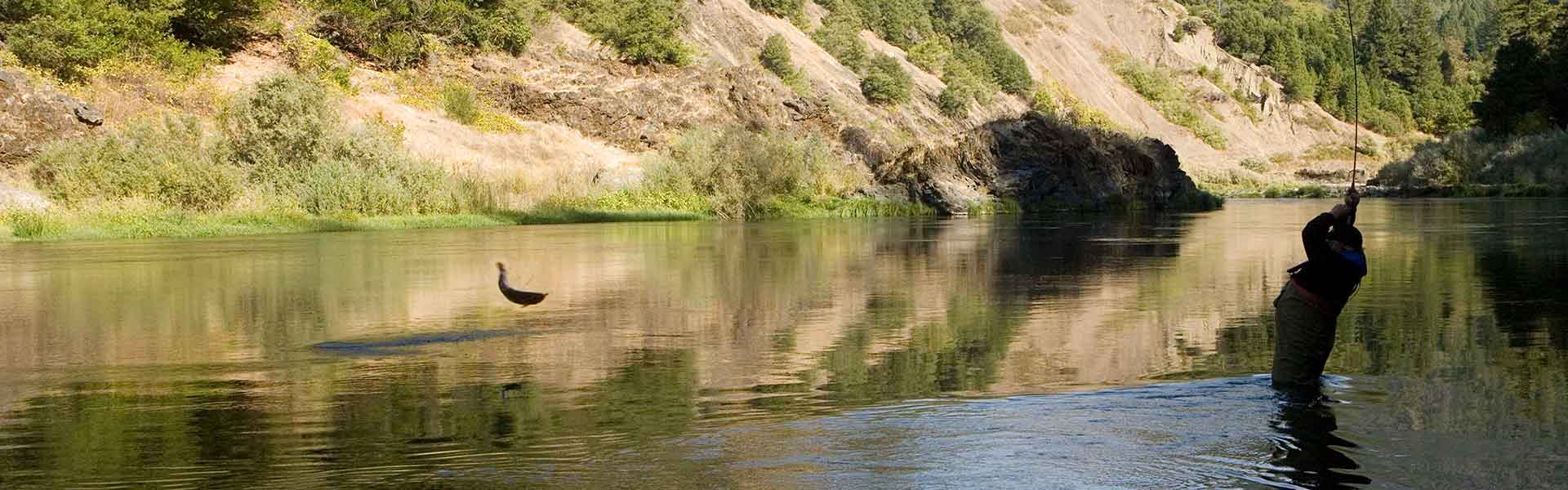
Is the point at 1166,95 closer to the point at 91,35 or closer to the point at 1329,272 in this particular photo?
the point at 91,35

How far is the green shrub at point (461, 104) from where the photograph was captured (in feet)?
209

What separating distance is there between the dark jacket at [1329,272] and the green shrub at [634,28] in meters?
67.0

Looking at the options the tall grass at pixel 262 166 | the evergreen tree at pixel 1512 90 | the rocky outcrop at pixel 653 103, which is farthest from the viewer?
the evergreen tree at pixel 1512 90

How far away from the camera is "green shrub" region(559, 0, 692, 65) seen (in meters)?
75.2

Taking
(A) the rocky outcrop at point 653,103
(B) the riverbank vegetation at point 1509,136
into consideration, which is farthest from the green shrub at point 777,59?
(B) the riverbank vegetation at point 1509,136

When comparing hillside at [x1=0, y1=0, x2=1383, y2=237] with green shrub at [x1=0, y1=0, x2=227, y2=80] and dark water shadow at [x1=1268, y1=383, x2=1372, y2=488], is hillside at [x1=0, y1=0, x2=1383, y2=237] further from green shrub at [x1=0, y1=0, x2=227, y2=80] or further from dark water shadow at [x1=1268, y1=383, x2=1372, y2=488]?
dark water shadow at [x1=1268, y1=383, x2=1372, y2=488]

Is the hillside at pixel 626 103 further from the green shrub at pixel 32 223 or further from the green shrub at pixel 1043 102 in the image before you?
the green shrub at pixel 32 223

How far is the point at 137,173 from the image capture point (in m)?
40.0

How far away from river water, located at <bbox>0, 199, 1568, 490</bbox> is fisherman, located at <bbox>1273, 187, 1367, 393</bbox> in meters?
0.22

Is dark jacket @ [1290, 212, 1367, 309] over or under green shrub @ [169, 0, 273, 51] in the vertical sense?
under

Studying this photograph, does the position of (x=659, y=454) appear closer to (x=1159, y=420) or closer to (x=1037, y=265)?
(x=1159, y=420)

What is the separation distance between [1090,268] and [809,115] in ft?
183

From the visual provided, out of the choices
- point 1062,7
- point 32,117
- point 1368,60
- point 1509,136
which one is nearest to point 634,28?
point 32,117

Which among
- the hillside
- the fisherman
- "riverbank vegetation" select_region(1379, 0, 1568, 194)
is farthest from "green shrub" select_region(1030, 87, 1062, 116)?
the fisherman
